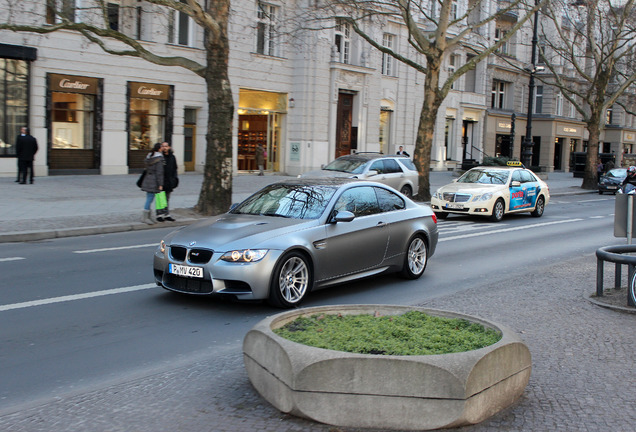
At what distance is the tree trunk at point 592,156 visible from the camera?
40.1 m

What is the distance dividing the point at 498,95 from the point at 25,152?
40518mm

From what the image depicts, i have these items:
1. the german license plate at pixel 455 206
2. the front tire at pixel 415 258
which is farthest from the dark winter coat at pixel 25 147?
the front tire at pixel 415 258

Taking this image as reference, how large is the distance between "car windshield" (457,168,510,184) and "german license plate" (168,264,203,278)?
1459 cm

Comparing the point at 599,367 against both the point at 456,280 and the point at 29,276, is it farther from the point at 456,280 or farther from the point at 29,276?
the point at 29,276

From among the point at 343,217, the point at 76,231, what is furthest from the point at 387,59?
the point at 343,217

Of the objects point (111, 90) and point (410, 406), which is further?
point (111, 90)

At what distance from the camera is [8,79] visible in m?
24.1

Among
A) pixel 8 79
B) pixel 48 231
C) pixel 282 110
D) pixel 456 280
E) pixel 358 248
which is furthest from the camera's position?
pixel 282 110

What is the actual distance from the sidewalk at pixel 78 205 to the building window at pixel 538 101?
37788 millimetres

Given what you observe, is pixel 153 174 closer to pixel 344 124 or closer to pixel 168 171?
pixel 168 171

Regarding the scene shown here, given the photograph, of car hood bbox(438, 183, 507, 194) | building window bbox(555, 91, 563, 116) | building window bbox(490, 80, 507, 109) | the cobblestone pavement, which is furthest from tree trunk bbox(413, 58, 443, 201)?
building window bbox(555, 91, 563, 116)

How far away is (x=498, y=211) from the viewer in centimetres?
2031

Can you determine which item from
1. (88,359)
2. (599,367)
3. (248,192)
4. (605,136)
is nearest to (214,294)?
(88,359)

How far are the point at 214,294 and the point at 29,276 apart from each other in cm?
334
